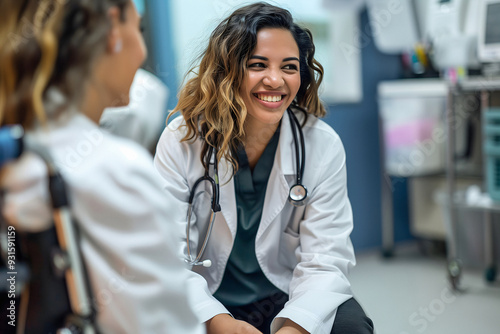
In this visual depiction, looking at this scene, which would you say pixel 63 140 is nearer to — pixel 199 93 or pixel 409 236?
pixel 199 93

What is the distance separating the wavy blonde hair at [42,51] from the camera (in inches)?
26.3

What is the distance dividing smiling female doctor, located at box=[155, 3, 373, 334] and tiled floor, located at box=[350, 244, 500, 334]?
2.92 feet

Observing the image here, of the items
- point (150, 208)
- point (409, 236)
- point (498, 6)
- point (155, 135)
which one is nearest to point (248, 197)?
point (150, 208)

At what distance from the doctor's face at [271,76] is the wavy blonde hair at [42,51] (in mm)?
591

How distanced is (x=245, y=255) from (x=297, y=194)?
195 mm

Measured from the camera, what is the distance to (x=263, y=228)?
4.15 ft

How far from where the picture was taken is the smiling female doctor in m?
1.23

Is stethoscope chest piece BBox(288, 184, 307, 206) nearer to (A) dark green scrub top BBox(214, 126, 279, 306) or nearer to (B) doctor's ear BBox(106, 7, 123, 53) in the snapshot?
(A) dark green scrub top BBox(214, 126, 279, 306)

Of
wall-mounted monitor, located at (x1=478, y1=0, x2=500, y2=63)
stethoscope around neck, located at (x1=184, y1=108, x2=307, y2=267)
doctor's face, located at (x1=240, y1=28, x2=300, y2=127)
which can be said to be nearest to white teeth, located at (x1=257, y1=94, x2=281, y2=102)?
doctor's face, located at (x1=240, y1=28, x2=300, y2=127)

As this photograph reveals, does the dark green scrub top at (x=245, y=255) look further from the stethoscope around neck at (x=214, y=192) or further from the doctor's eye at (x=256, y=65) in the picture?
the doctor's eye at (x=256, y=65)

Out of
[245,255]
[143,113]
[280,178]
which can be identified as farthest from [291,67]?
[143,113]

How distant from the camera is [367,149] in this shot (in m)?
3.04

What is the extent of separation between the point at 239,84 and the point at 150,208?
65 centimetres

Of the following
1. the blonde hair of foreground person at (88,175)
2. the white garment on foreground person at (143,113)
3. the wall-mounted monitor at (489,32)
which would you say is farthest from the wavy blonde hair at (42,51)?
the wall-mounted monitor at (489,32)
